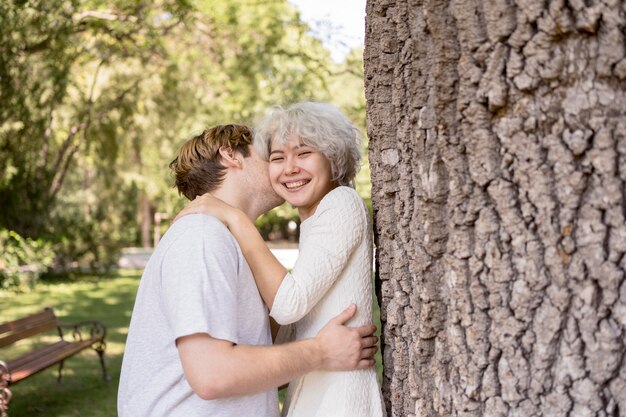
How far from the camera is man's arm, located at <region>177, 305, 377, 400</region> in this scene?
2.18 meters

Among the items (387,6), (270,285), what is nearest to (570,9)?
(387,6)

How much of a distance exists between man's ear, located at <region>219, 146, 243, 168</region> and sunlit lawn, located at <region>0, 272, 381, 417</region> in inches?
186

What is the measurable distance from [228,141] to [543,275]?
1572 millimetres

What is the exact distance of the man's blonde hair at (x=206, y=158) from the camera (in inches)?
114

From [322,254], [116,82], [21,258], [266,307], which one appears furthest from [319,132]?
[116,82]

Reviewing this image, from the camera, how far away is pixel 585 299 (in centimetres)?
168

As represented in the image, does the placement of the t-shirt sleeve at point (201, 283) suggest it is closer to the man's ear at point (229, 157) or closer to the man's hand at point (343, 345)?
the man's hand at point (343, 345)

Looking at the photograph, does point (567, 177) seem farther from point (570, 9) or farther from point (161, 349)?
point (161, 349)

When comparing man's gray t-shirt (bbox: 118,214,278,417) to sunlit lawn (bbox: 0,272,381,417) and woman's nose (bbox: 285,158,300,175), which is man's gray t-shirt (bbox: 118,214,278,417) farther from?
sunlit lawn (bbox: 0,272,381,417)

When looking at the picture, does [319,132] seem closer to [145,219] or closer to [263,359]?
[263,359]

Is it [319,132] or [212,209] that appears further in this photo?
[319,132]

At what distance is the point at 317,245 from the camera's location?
2486mm

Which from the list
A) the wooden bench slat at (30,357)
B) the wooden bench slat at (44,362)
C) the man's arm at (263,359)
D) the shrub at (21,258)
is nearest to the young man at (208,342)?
the man's arm at (263,359)

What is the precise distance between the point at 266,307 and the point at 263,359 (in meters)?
0.37
